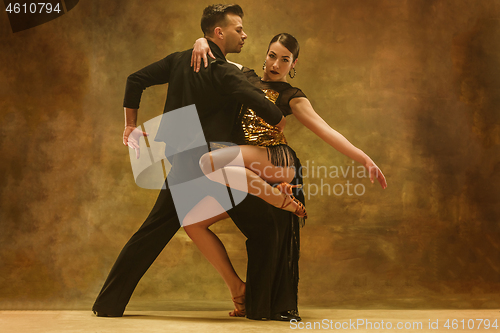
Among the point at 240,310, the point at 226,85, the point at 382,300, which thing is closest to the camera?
the point at 226,85

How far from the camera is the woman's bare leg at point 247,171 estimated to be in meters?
2.62

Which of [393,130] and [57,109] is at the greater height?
[57,109]

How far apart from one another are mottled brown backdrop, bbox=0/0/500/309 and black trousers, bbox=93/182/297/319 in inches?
40.3

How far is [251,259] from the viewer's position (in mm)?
2752

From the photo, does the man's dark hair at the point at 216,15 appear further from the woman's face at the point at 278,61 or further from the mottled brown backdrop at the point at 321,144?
the mottled brown backdrop at the point at 321,144

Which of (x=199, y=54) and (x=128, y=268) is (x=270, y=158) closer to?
(x=199, y=54)

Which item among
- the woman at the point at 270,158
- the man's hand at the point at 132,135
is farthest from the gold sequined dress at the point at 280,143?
the man's hand at the point at 132,135

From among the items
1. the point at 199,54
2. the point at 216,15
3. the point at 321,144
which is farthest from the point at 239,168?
the point at 321,144

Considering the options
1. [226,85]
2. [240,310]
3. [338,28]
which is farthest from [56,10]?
[240,310]

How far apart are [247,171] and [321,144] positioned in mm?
1360

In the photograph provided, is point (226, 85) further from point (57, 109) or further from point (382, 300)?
point (382, 300)

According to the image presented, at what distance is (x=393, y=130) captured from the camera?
3.82 metres

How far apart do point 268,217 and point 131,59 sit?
191 centimetres

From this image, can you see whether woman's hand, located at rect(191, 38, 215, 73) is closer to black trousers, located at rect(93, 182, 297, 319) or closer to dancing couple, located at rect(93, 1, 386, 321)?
dancing couple, located at rect(93, 1, 386, 321)
